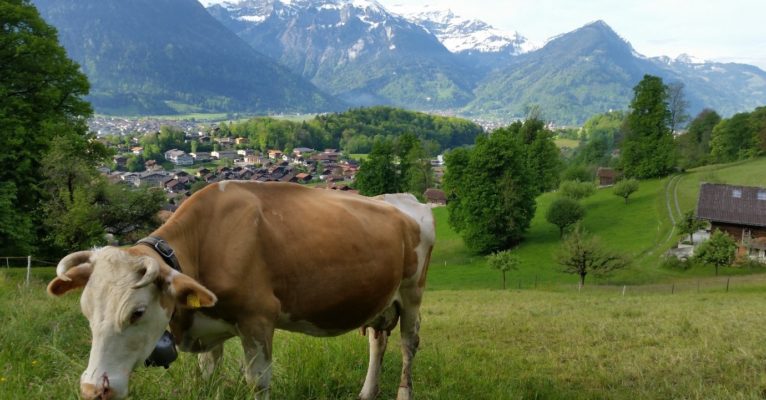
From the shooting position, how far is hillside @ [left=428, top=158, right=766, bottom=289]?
41250 mm

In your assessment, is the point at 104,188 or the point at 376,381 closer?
the point at 376,381

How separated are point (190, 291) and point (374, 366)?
2953mm

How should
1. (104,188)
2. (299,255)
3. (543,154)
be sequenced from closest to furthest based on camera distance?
(299,255)
(104,188)
(543,154)

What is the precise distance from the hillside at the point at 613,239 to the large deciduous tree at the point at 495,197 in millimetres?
1930

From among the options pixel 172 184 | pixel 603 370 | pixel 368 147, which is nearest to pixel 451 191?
pixel 603 370

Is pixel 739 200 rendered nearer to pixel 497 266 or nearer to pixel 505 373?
pixel 497 266

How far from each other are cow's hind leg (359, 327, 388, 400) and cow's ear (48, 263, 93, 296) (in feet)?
10.8

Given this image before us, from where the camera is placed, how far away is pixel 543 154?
67812mm

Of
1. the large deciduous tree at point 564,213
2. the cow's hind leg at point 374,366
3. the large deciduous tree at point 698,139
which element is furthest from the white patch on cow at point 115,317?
the large deciduous tree at point 698,139

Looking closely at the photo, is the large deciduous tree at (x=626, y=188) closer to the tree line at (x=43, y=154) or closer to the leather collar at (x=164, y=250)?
the tree line at (x=43, y=154)

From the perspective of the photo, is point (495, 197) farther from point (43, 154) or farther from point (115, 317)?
point (115, 317)

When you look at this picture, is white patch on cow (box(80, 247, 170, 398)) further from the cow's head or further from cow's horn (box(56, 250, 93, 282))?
cow's horn (box(56, 250, 93, 282))

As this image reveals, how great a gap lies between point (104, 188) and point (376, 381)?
66.0 feet

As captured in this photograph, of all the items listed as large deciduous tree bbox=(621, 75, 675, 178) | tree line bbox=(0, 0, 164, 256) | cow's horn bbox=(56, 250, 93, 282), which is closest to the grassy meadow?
cow's horn bbox=(56, 250, 93, 282)
